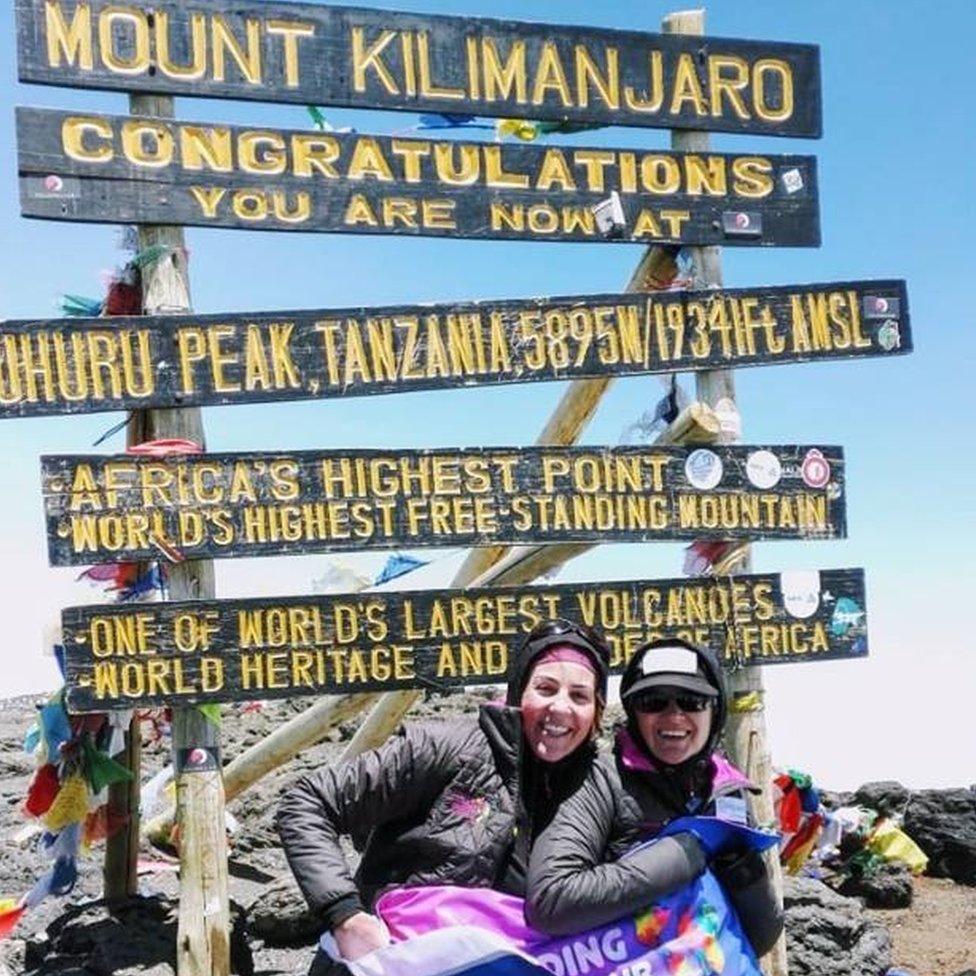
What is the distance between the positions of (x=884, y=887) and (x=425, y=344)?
19.1 feet

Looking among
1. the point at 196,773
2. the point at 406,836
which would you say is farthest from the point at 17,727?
the point at 406,836

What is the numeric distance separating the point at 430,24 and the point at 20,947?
17.2ft

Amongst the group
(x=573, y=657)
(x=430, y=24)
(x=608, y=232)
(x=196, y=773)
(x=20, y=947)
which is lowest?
(x=20, y=947)

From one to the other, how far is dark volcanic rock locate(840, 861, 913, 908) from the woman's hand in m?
7.12

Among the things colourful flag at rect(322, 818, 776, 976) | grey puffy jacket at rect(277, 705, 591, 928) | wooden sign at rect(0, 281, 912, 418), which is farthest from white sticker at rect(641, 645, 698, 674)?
wooden sign at rect(0, 281, 912, 418)

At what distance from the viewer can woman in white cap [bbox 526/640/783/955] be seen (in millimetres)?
3439

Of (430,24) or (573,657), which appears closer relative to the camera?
(573,657)

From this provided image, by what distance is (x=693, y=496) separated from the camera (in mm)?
6961

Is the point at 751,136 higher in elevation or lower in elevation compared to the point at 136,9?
lower

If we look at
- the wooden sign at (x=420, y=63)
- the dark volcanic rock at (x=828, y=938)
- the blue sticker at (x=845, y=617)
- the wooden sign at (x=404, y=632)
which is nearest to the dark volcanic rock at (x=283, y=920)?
the wooden sign at (x=404, y=632)

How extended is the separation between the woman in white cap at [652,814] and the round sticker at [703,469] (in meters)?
3.19

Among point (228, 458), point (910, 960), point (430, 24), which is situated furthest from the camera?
point (910, 960)

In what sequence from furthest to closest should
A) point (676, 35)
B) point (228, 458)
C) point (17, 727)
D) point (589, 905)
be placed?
1. point (17, 727)
2. point (676, 35)
3. point (228, 458)
4. point (589, 905)

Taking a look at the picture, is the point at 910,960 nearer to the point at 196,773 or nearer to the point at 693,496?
the point at 693,496
